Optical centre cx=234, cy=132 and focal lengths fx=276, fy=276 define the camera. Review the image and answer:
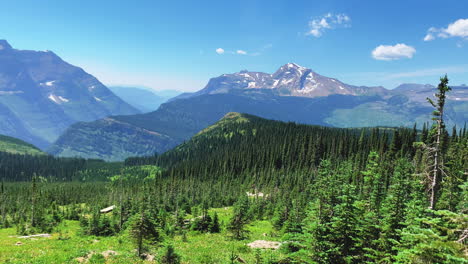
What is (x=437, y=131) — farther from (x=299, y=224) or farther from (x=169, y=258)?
(x=169, y=258)

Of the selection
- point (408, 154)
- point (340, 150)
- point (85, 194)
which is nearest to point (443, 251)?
point (408, 154)

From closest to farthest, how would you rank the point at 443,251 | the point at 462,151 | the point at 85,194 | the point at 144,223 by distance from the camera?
1. the point at 443,251
2. the point at 144,223
3. the point at 462,151
4. the point at 85,194

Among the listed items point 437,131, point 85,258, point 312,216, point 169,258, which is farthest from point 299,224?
point 85,258

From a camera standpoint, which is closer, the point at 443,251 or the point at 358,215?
the point at 443,251

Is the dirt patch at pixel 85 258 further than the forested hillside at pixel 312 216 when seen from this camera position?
Yes

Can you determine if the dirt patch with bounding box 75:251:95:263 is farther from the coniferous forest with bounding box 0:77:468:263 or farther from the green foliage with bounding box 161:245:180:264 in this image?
the green foliage with bounding box 161:245:180:264

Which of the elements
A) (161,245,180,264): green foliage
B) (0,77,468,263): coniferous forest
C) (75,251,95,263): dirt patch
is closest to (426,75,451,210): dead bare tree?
(0,77,468,263): coniferous forest

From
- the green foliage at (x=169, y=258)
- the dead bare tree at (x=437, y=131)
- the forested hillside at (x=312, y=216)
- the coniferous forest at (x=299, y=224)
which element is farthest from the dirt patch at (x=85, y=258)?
the dead bare tree at (x=437, y=131)

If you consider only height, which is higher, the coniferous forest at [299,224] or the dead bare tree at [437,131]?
the dead bare tree at [437,131]

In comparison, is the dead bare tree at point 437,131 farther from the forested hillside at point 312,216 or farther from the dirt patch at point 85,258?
the dirt patch at point 85,258

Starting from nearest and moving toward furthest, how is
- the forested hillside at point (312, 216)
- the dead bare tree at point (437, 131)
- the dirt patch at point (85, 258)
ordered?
1. the dead bare tree at point (437, 131)
2. the forested hillside at point (312, 216)
3. the dirt patch at point (85, 258)

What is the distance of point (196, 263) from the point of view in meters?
31.6

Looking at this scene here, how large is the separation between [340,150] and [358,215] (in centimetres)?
14459

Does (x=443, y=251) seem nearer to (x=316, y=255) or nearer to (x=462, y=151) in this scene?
(x=316, y=255)
